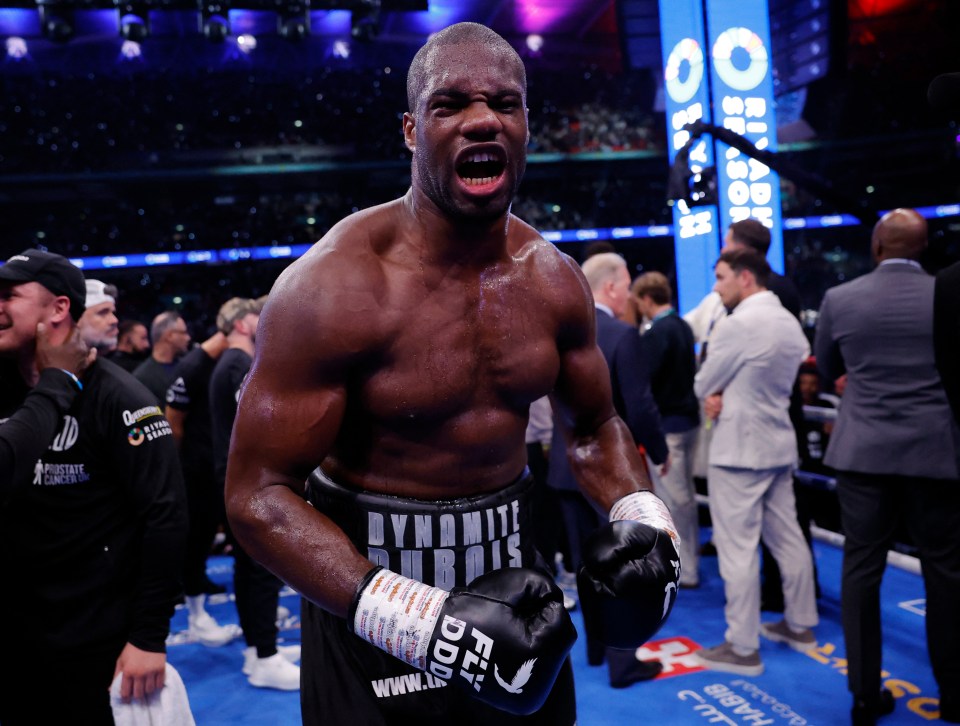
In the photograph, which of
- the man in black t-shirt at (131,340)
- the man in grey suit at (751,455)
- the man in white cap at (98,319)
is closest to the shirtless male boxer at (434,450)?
the man in white cap at (98,319)

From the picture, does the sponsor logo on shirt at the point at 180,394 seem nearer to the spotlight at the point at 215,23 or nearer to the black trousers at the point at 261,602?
the black trousers at the point at 261,602

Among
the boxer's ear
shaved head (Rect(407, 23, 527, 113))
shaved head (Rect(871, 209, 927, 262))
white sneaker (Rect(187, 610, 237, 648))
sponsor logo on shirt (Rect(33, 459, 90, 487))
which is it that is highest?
shaved head (Rect(407, 23, 527, 113))

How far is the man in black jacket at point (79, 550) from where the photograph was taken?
171 centimetres

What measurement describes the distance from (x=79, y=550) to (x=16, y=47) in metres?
13.7

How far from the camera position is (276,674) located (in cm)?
310

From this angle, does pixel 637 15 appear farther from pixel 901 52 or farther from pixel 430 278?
pixel 430 278

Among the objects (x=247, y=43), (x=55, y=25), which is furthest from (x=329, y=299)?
(x=247, y=43)

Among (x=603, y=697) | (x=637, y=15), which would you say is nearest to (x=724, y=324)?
(x=603, y=697)

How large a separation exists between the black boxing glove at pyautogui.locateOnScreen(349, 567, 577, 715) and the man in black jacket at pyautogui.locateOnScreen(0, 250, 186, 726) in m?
0.88

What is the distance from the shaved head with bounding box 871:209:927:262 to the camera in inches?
101

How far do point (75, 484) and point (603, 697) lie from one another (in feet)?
6.73

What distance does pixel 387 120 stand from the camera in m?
14.3

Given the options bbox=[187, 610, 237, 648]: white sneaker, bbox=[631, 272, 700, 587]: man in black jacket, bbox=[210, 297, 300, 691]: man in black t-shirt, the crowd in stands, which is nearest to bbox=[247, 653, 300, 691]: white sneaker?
bbox=[210, 297, 300, 691]: man in black t-shirt

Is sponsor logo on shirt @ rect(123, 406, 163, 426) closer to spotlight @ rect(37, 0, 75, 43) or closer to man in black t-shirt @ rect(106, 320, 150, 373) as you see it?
man in black t-shirt @ rect(106, 320, 150, 373)
